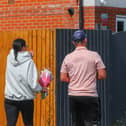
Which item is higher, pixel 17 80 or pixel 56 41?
pixel 56 41

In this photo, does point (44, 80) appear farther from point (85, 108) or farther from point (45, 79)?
point (85, 108)

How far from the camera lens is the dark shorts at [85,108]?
23.1ft

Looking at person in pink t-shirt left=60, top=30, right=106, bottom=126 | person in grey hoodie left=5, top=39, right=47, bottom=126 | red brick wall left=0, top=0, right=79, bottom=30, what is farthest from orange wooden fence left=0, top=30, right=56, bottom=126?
red brick wall left=0, top=0, right=79, bottom=30

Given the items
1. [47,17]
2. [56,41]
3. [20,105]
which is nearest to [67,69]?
[20,105]

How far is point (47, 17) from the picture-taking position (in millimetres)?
13266

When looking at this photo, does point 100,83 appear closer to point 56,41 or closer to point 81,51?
point 56,41

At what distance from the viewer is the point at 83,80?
702cm

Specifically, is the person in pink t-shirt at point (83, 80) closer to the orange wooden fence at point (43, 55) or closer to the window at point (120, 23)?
the orange wooden fence at point (43, 55)

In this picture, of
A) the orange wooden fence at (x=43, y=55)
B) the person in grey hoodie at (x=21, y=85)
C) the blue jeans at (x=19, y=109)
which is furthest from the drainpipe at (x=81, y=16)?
the blue jeans at (x=19, y=109)

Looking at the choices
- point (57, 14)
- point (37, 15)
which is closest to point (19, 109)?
point (57, 14)

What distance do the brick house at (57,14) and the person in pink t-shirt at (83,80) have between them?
18.0 ft

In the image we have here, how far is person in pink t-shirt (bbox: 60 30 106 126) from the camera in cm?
702

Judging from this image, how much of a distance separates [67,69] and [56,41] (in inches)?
102

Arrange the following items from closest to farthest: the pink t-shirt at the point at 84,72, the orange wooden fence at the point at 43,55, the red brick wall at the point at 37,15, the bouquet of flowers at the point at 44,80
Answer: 1. the pink t-shirt at the point at 84,72
2. the bouquet of flowers at the point at 44,80
3. the orange wooden fence at the point at 43,55
4. the red brick wall at the point at 37,15
